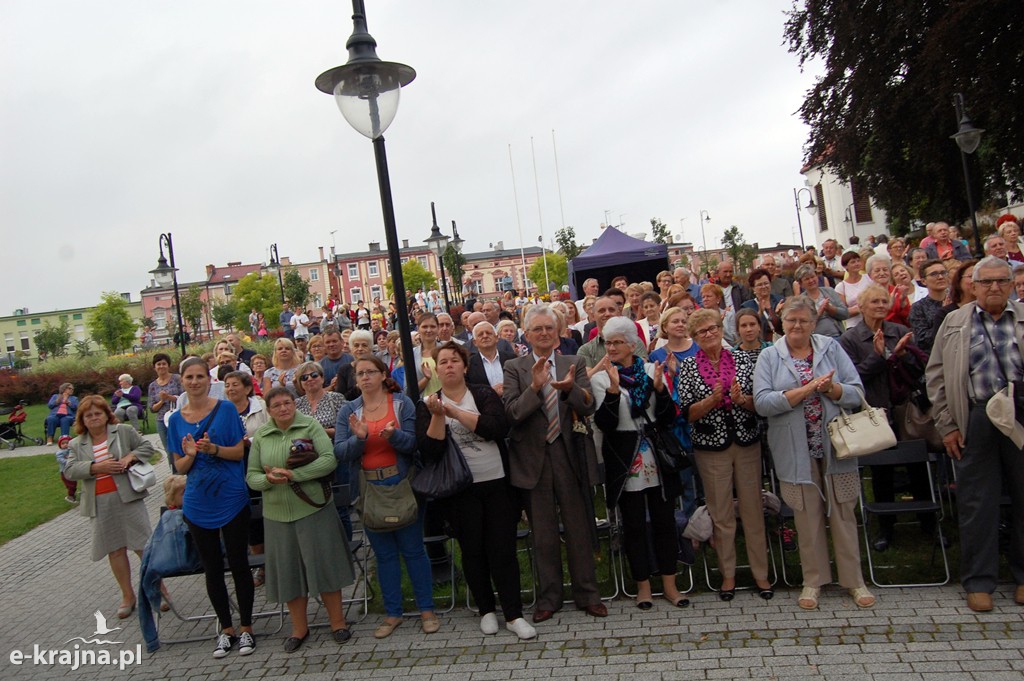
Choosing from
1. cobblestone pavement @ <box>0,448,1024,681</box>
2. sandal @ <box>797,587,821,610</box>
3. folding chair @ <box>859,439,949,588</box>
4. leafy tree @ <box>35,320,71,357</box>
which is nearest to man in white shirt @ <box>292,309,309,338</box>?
cobblestone pavement @ <box>0,448,1024,681</box>

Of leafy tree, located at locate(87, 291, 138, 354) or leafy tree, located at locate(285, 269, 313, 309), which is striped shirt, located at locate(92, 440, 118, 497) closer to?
leafy tree, located at locate(285, 269, 313, 309)

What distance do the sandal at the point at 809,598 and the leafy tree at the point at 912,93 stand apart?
18.3m

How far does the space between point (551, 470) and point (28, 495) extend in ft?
40.9

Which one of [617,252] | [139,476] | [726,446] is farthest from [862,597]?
[617,252]

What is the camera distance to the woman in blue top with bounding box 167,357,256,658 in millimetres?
5691

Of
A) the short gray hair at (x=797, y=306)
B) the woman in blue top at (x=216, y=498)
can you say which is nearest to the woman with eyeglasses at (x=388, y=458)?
the woman in blue top at (x=216, y=498)

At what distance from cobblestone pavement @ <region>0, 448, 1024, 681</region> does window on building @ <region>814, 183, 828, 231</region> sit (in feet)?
209

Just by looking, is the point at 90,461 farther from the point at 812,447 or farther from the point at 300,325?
the point at 300,325

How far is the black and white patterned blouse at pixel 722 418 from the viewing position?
5.46 meters

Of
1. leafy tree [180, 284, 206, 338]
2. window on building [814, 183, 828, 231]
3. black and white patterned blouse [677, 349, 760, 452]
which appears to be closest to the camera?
black and white patterned blouse [677, 349, 760, 452]

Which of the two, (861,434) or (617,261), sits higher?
(617,261)

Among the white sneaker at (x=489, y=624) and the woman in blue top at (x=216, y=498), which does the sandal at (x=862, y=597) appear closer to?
the white sneaker at (x=489, y=624)

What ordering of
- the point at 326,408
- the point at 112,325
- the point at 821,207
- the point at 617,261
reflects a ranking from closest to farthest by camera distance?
the point at 326,408
the point at 617,261
the point at 821,207
the point at 112,325

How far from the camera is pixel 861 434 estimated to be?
16.7ft
